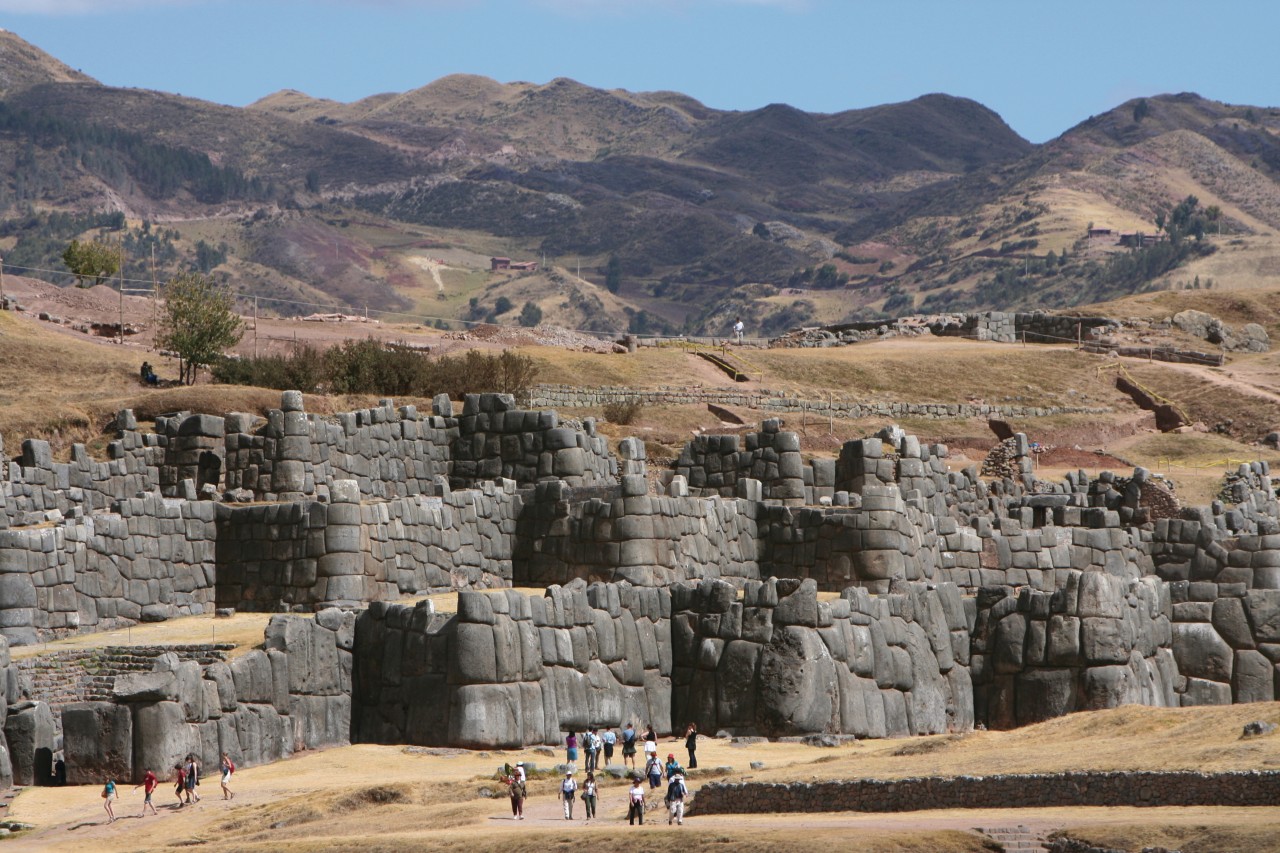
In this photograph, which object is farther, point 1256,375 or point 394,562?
point 1256,375

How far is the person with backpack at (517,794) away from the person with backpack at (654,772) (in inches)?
58.6

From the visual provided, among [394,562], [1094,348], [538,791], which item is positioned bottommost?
[538,791]

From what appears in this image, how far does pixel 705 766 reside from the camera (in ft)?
99.6

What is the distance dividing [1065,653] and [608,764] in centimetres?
765

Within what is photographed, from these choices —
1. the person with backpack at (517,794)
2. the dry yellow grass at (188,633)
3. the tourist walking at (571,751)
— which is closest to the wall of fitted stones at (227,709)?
the dry yellow grass at (188,633)

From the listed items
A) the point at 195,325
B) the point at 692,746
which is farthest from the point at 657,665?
the point at 195,325

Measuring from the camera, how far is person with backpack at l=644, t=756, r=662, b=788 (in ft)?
92.1

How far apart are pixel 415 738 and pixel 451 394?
83.3ft

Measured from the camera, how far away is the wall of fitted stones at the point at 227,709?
1155 inches

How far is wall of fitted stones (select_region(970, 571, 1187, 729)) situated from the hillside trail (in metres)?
45.5

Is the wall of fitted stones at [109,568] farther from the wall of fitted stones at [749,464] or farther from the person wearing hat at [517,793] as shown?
the wall of fitted stones at [749,464]

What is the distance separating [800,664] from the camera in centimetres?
3309

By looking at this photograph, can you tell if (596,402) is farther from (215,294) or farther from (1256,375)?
(1256,375)

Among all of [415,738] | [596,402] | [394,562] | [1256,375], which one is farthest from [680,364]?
[415,738]
